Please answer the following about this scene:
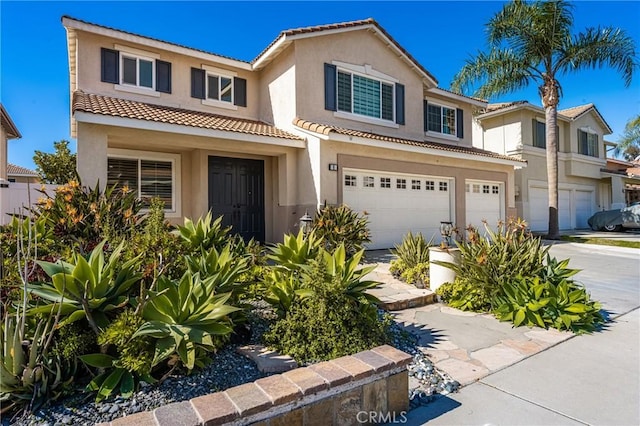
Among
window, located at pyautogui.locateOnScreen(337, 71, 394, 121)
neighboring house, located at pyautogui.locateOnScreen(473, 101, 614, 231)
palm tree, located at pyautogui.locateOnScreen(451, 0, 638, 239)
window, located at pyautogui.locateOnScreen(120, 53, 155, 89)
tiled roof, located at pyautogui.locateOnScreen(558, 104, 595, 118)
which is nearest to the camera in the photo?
window, located at pyautogui.locateOnScreen(120, 53, 155, 89)

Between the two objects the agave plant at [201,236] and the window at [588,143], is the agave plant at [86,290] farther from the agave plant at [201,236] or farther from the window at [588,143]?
the window at [588,143]

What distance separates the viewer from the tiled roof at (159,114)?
29.5ft

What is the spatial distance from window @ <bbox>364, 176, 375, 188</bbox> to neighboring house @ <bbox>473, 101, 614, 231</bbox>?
11.3 metres

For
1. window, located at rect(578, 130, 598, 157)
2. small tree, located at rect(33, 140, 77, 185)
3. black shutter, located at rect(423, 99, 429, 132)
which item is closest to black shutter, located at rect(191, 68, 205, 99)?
small tree, located at rect(33, 140, 77, 185)

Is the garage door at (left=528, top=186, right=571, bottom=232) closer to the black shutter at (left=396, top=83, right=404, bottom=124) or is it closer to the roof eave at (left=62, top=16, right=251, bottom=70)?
the black shutter at (left=396, top=83, right=404, bottom=124)

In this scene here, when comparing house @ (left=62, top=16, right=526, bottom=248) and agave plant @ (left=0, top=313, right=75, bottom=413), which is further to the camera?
house @ (left=62, top=16, right=526, bottom=248)

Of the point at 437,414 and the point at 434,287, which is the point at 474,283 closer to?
the point at 434,287

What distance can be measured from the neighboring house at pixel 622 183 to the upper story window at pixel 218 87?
26179mm

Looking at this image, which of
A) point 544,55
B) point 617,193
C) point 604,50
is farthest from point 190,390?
point 617,193

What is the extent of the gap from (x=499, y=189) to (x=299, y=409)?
54.6 ft

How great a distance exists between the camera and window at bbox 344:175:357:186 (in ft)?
39.1

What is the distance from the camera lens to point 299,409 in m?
2.51

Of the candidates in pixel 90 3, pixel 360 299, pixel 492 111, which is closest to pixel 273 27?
pixel 90 3

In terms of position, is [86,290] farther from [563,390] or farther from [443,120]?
[443,120]
